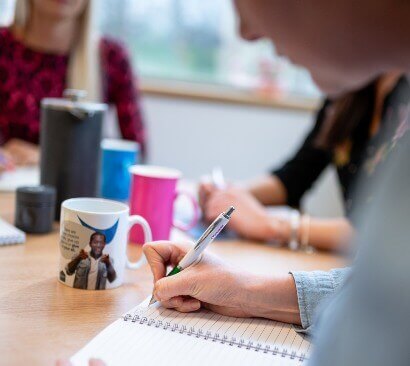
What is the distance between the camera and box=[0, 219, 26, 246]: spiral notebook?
39.8 inches

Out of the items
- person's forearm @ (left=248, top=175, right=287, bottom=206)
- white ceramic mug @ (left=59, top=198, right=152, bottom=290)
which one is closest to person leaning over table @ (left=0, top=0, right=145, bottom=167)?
person's forearm @ (left=248, top=175, right=287, bottom=206)

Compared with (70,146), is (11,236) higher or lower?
lower

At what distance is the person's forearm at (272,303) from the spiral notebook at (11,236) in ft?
1.36

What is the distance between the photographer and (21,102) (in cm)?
211

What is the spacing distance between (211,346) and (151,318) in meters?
0.09

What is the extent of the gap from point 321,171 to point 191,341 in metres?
1.31

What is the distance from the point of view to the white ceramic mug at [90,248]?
86cm

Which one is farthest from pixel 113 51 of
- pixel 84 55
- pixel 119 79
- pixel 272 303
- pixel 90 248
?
pixel 272 303

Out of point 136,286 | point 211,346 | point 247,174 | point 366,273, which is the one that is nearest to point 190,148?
point 247,174

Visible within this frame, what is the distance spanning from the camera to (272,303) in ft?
2.70

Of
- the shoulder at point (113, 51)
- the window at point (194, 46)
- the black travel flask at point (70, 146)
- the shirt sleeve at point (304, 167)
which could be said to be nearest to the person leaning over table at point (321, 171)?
the shirt sleeve at point (304, 167)

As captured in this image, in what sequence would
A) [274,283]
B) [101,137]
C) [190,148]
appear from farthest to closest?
[190,148]
[101,137]
[274,283]

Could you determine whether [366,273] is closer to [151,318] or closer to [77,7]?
[151,318]

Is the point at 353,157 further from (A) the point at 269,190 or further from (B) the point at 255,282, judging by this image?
(B) the point at 255,282
